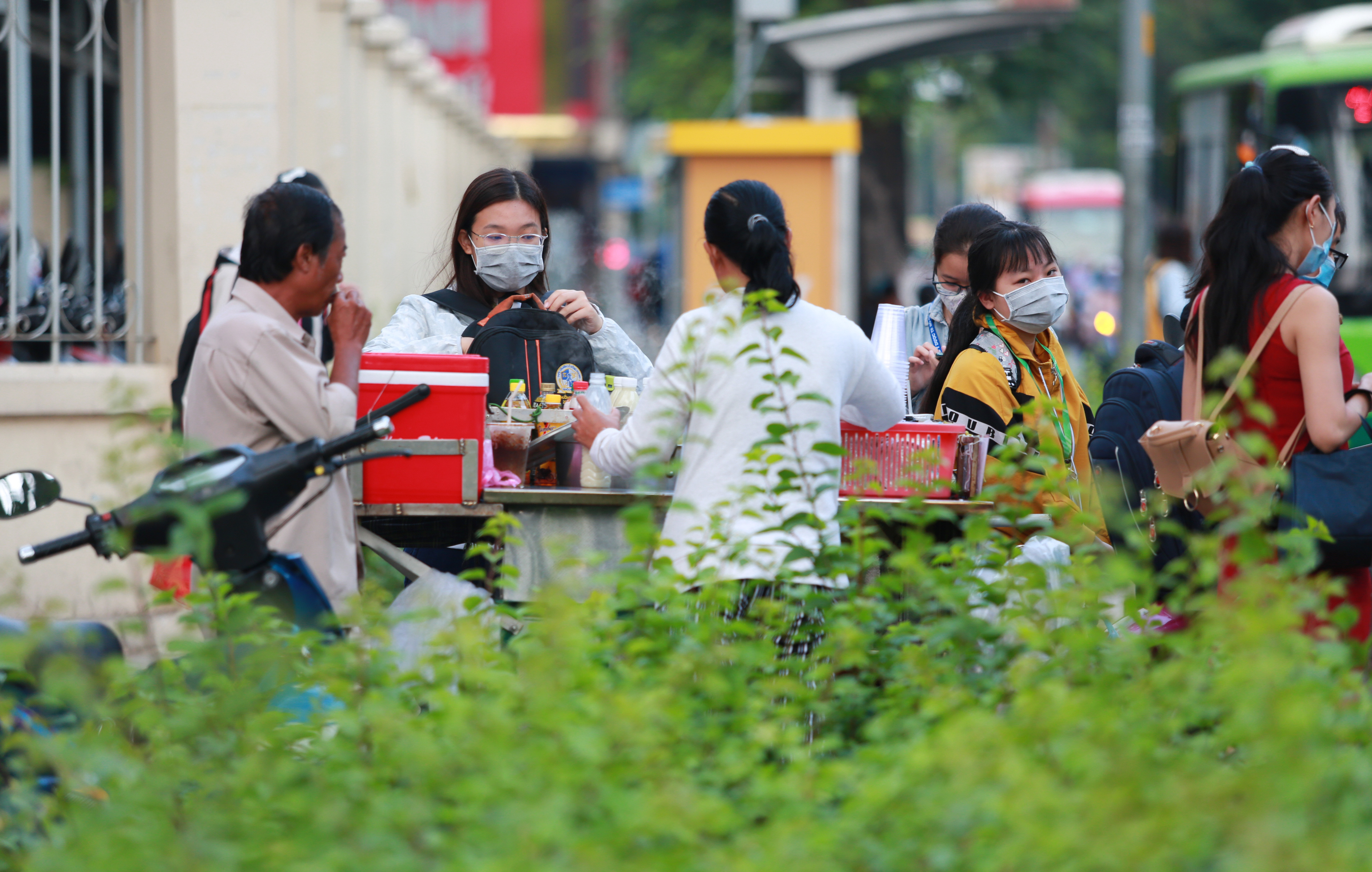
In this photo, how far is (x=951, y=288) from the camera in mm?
5203

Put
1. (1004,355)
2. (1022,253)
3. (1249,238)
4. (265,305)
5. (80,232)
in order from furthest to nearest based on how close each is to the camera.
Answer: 1. (80,232)
2. (1022,253)
3. (1004,355)
4. (1249,238)
5. (265,305)

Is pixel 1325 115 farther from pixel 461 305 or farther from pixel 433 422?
pixel 433 422

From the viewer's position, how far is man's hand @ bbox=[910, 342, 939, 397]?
Answer: 16.8ft

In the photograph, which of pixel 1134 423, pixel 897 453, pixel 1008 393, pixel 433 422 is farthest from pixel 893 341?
pixel 433 422

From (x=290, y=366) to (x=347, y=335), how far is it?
22cm

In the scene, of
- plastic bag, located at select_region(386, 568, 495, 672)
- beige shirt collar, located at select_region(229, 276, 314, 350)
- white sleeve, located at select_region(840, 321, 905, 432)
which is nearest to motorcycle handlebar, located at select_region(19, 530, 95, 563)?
plastic bag, located at select_region(386, 568, 495, 672)

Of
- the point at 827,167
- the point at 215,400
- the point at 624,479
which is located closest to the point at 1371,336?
the point at 827,167

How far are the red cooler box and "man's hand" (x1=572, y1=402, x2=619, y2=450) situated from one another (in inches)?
9.7

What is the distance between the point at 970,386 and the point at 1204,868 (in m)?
2.43

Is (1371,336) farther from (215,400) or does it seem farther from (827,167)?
(215,400)

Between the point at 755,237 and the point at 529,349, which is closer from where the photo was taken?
the point at 755,237

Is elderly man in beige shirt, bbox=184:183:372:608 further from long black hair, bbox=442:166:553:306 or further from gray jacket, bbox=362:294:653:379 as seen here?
long black hair, bbox=442:166:553:306

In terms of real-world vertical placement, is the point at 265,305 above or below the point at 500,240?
below

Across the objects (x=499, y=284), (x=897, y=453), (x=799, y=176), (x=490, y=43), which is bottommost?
(x=897, y=453)
